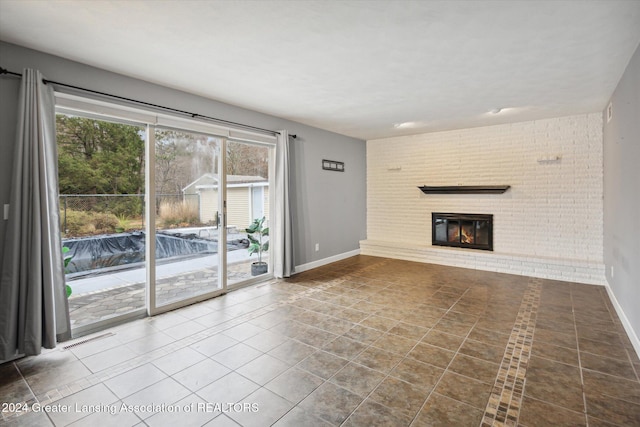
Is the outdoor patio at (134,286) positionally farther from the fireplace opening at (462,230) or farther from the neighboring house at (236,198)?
the fireplace opening at (462,230)

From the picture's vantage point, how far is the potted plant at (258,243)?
16.3 ft

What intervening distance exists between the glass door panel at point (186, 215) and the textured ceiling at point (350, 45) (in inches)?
26.9

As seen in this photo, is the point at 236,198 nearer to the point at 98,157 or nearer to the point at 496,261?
Answer: the point at 98,157

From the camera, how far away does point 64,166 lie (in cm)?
301

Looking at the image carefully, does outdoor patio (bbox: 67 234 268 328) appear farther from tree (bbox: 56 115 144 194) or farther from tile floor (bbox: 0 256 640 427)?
tree (bbox: 56 115 144 194)

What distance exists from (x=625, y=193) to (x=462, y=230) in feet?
10.0

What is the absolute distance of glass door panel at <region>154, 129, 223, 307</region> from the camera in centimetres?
371

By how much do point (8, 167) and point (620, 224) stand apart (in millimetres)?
5812

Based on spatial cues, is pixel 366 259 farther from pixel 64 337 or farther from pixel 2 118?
pixel 2 118

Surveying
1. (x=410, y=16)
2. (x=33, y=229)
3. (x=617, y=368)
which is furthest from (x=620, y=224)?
(x=33, y=229)

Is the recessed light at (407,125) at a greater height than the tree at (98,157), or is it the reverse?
the recessed light at (407,125)

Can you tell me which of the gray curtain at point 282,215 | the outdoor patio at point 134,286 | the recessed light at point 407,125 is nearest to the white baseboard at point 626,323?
the recessed light at point 407,125

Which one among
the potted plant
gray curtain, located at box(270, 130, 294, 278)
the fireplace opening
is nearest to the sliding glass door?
the potted plant

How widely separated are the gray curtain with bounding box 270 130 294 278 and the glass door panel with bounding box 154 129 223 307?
101cm
